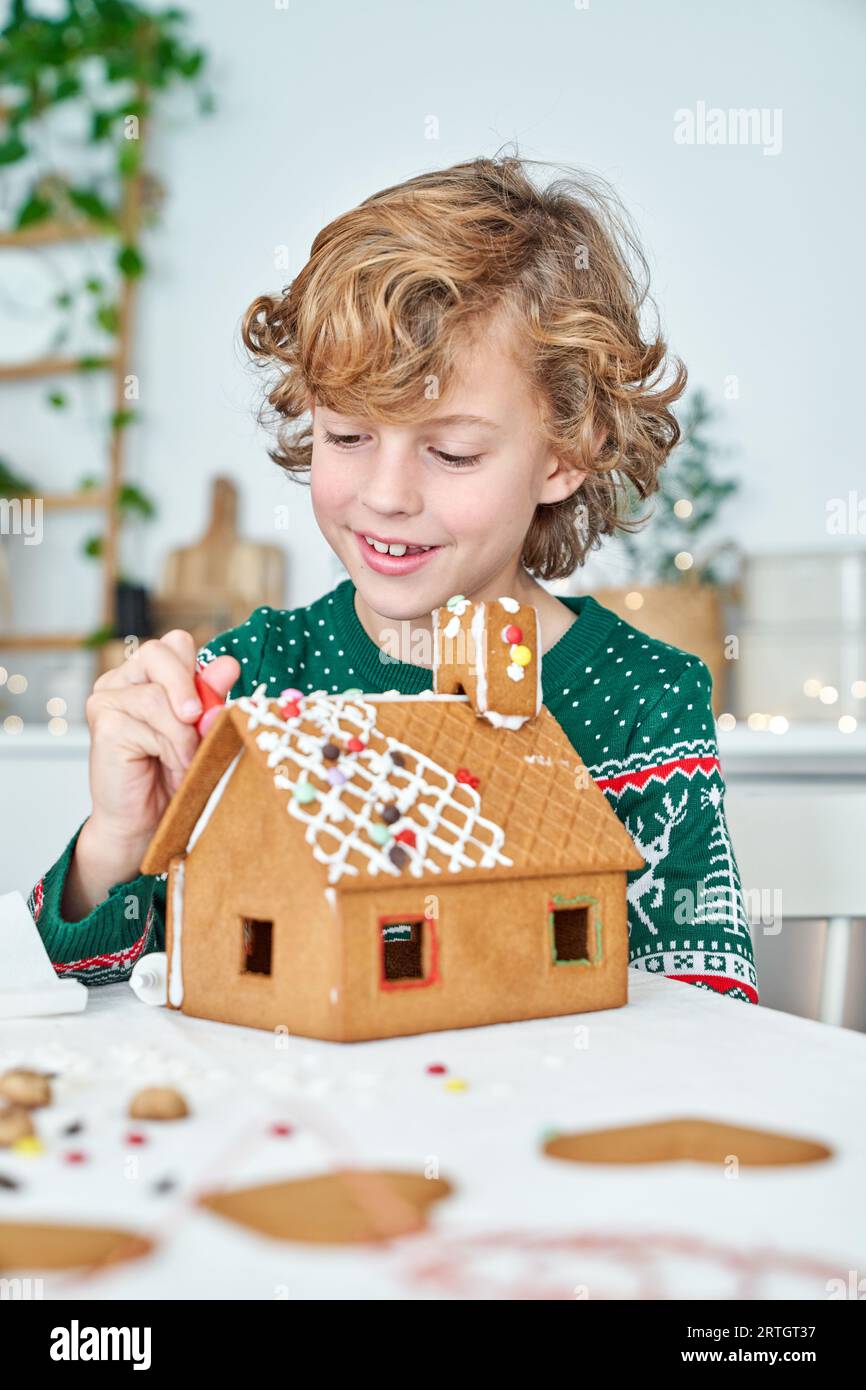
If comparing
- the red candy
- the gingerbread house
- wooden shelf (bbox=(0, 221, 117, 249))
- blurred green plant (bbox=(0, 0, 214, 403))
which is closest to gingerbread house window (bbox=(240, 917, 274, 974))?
the gingerbread house

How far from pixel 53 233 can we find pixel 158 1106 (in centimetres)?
267

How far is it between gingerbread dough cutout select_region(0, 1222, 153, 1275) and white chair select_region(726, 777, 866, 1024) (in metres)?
0.98

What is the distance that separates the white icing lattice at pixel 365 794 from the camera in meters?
0.66

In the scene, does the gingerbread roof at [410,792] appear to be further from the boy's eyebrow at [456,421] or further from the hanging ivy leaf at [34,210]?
the hanging ivy leaf at [34,210]

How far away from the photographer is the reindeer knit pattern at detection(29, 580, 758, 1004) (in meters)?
0.89

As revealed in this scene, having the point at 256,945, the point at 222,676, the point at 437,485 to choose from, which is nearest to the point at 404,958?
the point at 256,945

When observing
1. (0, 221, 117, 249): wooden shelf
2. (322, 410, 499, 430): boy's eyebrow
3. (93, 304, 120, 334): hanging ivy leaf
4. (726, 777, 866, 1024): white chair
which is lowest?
(726, 777, 866, 1024): white chair

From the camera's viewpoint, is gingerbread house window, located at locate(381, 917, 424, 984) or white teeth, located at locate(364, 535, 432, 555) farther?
white teeth, located at locate(364, 535, 432, 555)

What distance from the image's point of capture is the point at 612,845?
0.75 metres

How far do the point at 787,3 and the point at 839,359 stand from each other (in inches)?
28.4

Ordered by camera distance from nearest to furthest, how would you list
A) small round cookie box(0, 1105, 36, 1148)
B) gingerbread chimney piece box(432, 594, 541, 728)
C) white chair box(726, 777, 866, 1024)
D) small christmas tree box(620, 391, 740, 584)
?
1. small round cookie box(0, 1105, 36, 1148)
2. gingerbread chimney piece box(432, 594, 541, 728)
3. white chair box(726, 777, 866, 1024)
4. small christmas tree box(620, 391, 740, 584)

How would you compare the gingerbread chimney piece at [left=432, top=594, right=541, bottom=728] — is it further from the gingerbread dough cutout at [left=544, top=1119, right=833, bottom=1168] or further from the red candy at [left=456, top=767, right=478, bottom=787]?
the gingerbread dough cutout at [left=544, top=1119, right=833, bottom=1168]

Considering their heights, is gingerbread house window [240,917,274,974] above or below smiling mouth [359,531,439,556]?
below
